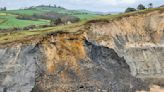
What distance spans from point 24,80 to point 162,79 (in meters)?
13.8

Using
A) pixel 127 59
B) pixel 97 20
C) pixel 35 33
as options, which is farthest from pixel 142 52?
pixel 35 33

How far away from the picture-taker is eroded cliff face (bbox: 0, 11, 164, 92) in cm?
4388

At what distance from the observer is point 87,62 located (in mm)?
44969

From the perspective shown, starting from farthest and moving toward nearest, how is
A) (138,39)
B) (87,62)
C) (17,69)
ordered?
1. (138,39)
2. (87,62)
3. (17,69)

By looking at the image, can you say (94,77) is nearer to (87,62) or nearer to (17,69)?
(87,62)

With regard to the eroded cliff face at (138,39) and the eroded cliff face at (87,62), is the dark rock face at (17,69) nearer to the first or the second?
the eroded cliff face at (87,62)

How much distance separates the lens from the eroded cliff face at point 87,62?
4388cm

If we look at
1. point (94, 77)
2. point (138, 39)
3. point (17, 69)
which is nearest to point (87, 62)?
point (94, 77)

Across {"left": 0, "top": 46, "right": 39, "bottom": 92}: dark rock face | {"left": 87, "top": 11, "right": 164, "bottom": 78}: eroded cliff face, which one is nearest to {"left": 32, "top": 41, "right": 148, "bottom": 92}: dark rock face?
{"left": 0, "top": 46, "right": 39, "bottom": 92}: dark rock face

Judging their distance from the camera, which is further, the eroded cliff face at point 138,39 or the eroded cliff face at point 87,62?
the eroded cliff face at point 138,39

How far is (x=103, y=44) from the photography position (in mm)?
46344

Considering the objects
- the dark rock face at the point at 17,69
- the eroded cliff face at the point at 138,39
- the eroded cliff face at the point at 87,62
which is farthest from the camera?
the eroded cliff face at the point at 138,39

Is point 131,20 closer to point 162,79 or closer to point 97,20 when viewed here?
point 97,20

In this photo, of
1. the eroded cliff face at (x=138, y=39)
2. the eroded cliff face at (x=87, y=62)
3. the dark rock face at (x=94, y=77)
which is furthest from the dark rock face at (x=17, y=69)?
the eroded cliff face at (x=138, y=39)
